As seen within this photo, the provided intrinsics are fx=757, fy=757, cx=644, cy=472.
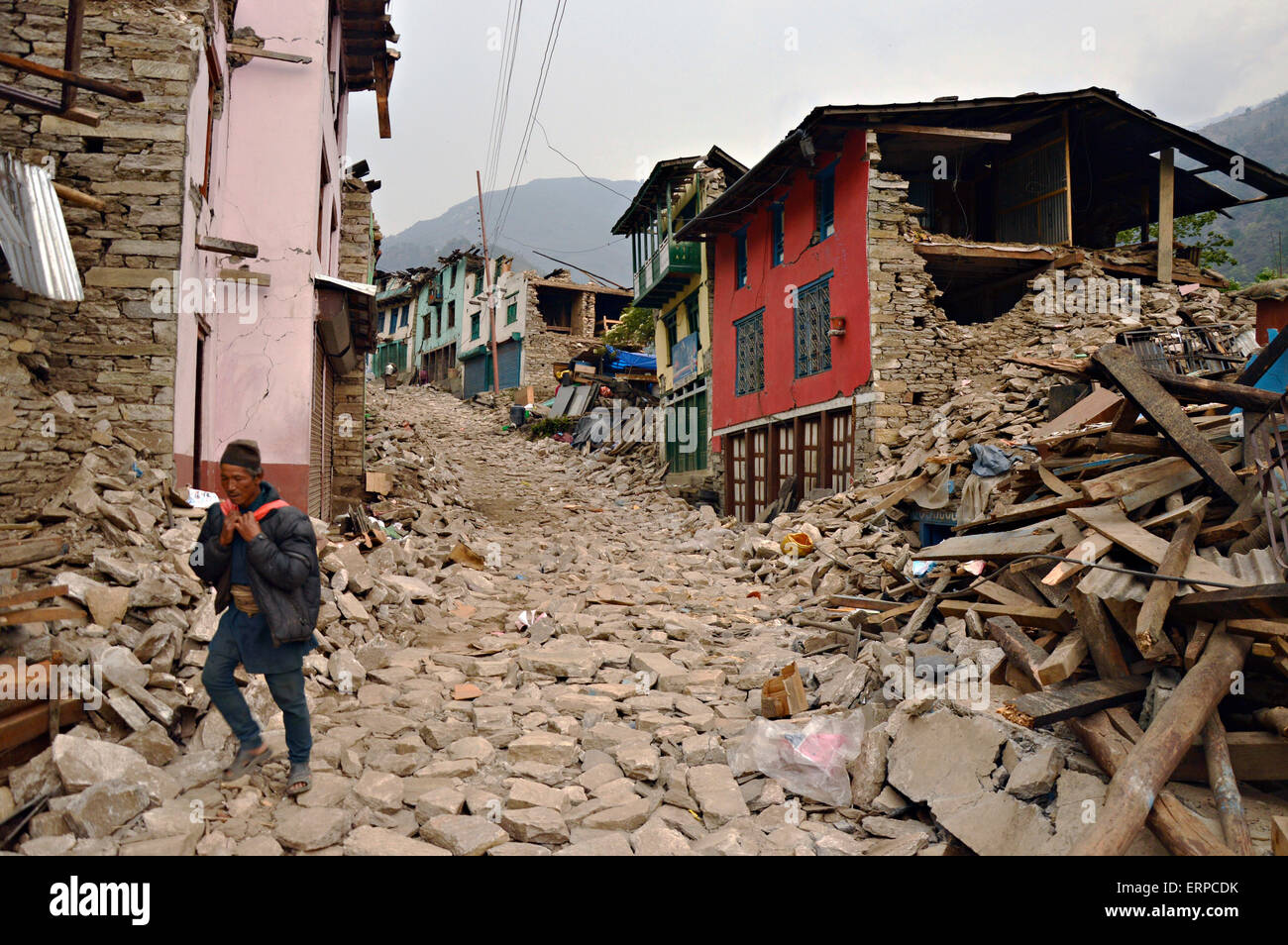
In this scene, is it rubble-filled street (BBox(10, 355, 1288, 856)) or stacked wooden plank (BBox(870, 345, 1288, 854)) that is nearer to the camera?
stacked wooden plank (BBox(870, 345, 1288, 854))

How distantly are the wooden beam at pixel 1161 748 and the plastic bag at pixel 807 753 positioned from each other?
1465mm

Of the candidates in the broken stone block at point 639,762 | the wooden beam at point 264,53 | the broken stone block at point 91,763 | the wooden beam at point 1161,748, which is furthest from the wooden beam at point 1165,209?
the broken stone block at point 91,763

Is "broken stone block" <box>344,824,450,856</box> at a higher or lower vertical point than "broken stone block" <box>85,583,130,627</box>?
lower

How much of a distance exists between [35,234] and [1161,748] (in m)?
8.43

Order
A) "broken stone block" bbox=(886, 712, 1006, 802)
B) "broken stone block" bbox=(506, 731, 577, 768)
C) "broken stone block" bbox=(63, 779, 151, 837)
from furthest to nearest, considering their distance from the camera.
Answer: "broken stone block" bbox=(506, 731, 577, 768), "broken stone block" bbox=(886, 712, 1006, 802), "broken stone block" bbox=(63, 779, 151, 837)

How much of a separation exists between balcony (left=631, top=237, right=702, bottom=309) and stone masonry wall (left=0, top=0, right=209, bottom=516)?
50.3 ft

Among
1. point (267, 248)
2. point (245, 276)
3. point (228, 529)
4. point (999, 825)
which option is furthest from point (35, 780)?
point (267, 248)

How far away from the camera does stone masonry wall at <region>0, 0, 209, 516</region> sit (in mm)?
7047

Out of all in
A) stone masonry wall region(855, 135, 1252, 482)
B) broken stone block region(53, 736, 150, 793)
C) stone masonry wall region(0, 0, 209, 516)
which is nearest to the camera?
broken stone block region(53, 736, 150, 793)

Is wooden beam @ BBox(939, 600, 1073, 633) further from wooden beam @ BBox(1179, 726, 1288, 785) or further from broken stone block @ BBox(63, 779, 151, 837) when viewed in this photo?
broken stone block @ BBox(63, 779, 151, 837)

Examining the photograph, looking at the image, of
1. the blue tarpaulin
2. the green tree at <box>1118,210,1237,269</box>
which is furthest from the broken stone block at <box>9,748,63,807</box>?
the blue tarpaulin

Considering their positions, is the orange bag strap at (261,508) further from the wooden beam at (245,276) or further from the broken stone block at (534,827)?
the wooden beam at (245,276)

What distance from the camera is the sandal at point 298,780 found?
4.31 m
